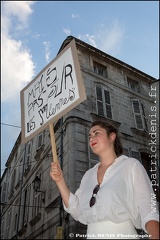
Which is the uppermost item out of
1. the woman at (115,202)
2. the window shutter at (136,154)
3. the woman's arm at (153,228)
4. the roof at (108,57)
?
the roof at (108,57)

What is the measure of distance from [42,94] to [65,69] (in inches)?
17.0

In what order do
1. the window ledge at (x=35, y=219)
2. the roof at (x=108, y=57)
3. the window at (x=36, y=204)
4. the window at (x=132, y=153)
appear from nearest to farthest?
the window ledge at (x=35, y=219) → the window at (x=36, y=204) → the window at (x=132, y=153) → the roof at (x=108, y=57)

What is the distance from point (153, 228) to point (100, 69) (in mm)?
13527

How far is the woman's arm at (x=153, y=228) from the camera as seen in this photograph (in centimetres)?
133

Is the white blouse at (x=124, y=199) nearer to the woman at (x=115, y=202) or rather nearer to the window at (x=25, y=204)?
the woman at (x=115, y=202)

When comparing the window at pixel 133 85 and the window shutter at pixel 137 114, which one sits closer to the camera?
the window shutter at pixel 137 114

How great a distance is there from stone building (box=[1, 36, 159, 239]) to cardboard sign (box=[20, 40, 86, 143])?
20.0 ft

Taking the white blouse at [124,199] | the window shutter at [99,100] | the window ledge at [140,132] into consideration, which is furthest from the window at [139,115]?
the white blouse at [124,199]

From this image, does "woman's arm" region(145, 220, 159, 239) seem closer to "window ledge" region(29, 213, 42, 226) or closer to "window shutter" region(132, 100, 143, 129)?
"window ledge" region(29, 213, 42, 226)

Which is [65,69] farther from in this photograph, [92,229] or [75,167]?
[75,167]

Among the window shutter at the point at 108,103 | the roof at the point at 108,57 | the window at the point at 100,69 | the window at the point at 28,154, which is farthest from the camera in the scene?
the window at the point at 28,154

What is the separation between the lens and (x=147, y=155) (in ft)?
40.7

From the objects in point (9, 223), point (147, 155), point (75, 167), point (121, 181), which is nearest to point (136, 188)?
point (121, 181)

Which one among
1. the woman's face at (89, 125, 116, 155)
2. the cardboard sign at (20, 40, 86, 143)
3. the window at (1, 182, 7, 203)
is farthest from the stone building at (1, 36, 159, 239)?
the woman's face at (89, 125, 116, 155)
